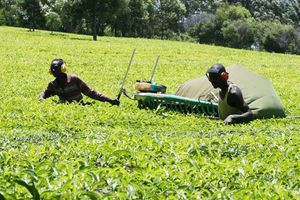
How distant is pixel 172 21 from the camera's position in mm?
100625

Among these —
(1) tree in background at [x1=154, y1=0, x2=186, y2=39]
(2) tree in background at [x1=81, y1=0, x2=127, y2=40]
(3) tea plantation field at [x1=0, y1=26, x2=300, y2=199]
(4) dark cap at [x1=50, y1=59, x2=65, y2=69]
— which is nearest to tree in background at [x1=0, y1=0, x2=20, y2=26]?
(1) tree in background at [x1=154, y1=0, x2=186, y2=39]

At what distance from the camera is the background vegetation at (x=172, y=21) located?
61812 millimetres

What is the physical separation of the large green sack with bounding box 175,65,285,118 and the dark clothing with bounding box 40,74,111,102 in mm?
2564

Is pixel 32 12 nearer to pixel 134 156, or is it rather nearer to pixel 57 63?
pixel 57 63

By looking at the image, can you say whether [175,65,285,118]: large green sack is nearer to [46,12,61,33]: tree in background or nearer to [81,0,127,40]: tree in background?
[81,0,127,40]: tree in background

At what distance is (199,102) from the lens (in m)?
13.0

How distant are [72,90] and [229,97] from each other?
4.13 m

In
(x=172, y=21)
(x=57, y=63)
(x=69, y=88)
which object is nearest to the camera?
(x=57, y=63)

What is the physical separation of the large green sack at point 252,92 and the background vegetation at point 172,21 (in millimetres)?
37648

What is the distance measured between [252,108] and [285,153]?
6078 millimetres

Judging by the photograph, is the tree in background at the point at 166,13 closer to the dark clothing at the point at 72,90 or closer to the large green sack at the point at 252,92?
the large green sack at the point at 252,92

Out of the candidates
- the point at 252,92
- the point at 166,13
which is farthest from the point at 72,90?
the point at 166,13

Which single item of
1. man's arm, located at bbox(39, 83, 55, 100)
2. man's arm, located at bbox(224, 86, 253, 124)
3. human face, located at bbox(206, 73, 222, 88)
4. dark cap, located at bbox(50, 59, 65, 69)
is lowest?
man's arm, located at bbox(39, 83, 55, 100)

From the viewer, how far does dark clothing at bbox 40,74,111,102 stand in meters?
13.2
